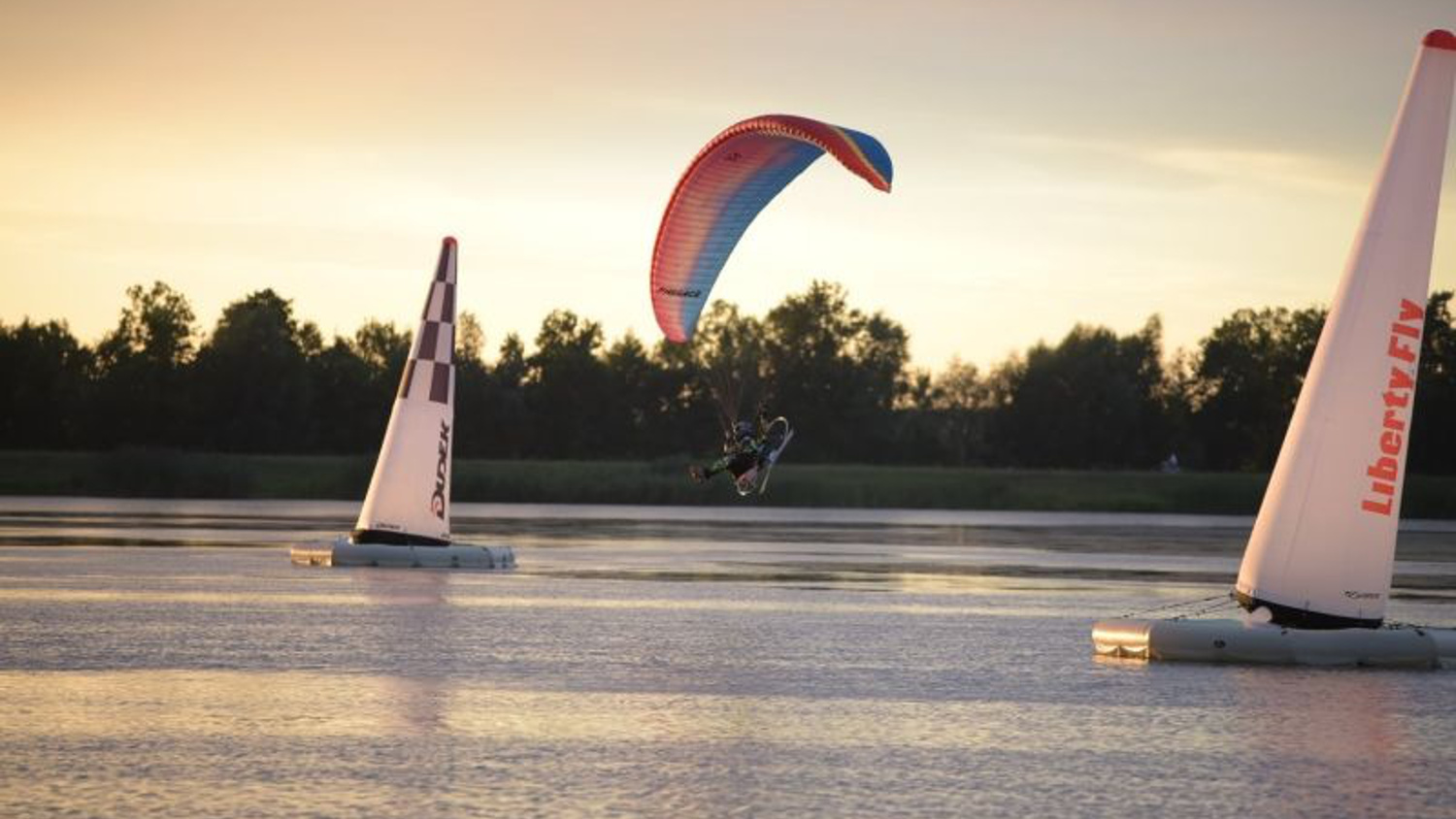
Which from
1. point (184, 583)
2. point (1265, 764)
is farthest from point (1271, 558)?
point (184, 583)

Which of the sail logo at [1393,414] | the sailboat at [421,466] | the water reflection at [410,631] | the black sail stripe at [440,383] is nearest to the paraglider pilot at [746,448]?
the water reflection at [410,631]

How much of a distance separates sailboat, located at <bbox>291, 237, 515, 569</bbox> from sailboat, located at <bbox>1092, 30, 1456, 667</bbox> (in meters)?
14.6

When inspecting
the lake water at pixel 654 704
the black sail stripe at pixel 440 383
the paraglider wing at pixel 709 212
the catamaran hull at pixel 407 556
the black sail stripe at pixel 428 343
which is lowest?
the lake water at pixel 654 704

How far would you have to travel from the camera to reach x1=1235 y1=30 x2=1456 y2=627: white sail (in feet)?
64.4

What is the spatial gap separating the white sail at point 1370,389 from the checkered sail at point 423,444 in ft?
48.4

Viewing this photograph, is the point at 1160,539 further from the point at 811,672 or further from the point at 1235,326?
the point at 1235,326

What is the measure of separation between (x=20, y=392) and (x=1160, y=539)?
77528 mm

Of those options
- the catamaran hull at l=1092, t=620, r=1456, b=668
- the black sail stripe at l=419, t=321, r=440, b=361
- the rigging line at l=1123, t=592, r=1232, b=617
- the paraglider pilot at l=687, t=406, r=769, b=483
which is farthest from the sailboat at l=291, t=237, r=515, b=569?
the catamaran hull at l=1092, t=620, r=1456, b=668

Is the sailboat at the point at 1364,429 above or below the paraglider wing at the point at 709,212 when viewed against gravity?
below

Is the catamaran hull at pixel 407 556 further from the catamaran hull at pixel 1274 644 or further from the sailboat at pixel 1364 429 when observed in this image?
the sailboat at pixel 1364 429

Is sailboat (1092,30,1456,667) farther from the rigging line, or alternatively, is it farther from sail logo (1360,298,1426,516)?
the rigging line

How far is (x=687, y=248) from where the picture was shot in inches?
1088

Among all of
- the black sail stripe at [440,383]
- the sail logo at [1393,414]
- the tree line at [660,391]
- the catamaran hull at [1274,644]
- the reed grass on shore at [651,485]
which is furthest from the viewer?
the tree line at [660,391]

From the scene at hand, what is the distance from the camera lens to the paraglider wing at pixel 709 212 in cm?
2702
